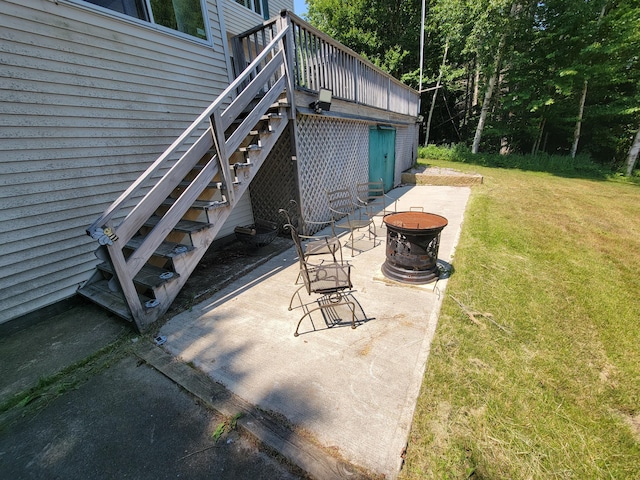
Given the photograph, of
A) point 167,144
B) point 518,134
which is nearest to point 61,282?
point 167,144

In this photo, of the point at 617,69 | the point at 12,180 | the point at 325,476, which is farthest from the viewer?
the point at 617,69

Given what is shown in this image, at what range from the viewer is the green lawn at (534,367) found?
1600 millimetres

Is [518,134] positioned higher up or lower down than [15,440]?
higher up

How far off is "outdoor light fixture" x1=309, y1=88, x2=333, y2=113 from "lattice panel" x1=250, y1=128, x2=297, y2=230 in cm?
70

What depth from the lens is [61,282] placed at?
3262 millimetres

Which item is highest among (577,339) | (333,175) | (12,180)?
(12,180)

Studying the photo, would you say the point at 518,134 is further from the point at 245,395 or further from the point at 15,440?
the point at 15,440

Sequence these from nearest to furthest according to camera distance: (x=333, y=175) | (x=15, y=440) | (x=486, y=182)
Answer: (x=15, y=440), (x=333, y=175), (x=486, y=182)

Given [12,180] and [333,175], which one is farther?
[333,175]

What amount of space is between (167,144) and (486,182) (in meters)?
10.9

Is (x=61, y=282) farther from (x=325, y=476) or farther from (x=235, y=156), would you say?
(x=325, y=476)

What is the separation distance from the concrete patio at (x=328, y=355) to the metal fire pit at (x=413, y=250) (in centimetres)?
15

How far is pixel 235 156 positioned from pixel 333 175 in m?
2.62

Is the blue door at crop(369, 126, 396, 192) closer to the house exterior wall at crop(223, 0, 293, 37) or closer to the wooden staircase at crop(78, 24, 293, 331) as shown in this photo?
the house exterior wall at crop(223, 0, 293, 37)
